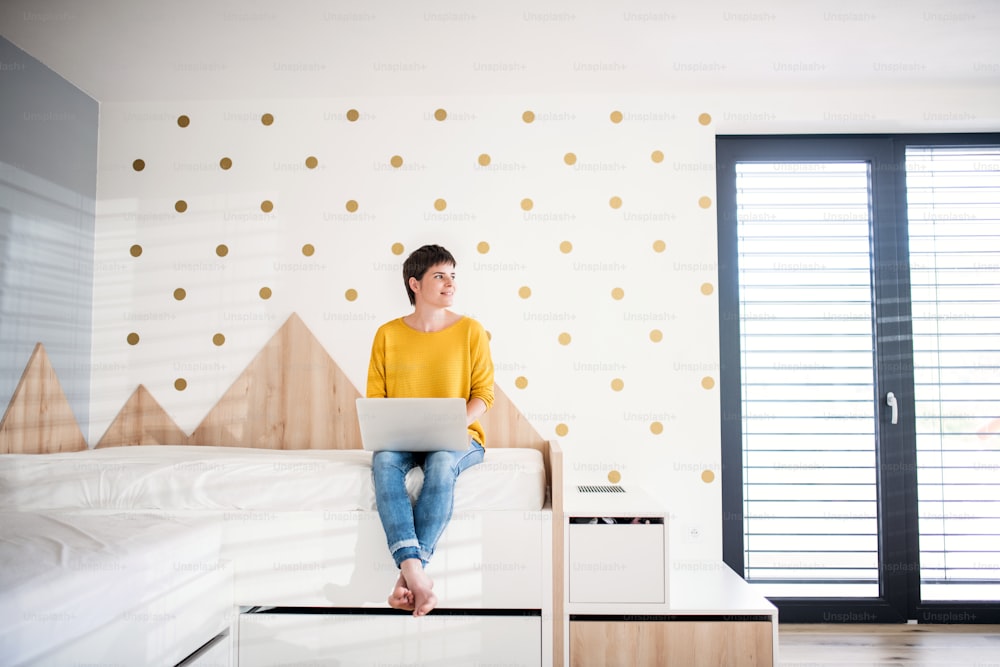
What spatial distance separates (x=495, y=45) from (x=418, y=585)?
6.45 feet

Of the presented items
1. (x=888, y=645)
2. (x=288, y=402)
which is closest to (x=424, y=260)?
(x=288, y=402)

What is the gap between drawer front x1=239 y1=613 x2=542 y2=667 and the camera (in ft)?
7.03

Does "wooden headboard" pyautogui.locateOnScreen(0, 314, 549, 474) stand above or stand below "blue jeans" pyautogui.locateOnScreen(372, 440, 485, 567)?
above

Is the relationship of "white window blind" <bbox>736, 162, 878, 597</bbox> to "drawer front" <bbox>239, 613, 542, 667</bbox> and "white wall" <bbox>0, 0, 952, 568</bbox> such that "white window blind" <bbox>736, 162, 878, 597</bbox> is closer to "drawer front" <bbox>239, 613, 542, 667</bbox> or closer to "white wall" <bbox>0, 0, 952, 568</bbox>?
"white wall" <bbox>0, 0, 952, 568</bbox>

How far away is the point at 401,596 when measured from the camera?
6.42 feet

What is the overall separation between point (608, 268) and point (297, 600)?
181cm

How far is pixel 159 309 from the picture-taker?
9.92 ft

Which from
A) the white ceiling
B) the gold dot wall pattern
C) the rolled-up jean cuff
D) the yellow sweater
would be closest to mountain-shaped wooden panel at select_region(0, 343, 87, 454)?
the gold dot wall pattern

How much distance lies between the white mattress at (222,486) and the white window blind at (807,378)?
128 centimetres

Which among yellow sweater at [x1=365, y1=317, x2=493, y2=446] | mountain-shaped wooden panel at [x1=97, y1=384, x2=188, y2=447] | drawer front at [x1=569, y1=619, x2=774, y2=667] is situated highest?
yellow sweater at [x1=365, y1=317, x2=493, y2=446]

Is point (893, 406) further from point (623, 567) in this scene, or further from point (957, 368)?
point (623, 567)

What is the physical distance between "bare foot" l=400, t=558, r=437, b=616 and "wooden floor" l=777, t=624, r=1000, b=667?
1311 mm

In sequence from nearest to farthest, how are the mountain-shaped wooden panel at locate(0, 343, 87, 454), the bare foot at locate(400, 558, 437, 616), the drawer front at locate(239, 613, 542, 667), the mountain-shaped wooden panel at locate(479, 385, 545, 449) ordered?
1. the bare foot at locate(400, 558, 437, 616)
2. the drawer front at locate(239, 613, 542, 667)
3. the mountain-shaped wooden panel at locate(0, 343, 87, 454)
4. the mountain-shaped wooden panel at locate(479, 385, 545, 449)

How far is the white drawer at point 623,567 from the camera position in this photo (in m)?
2.18
